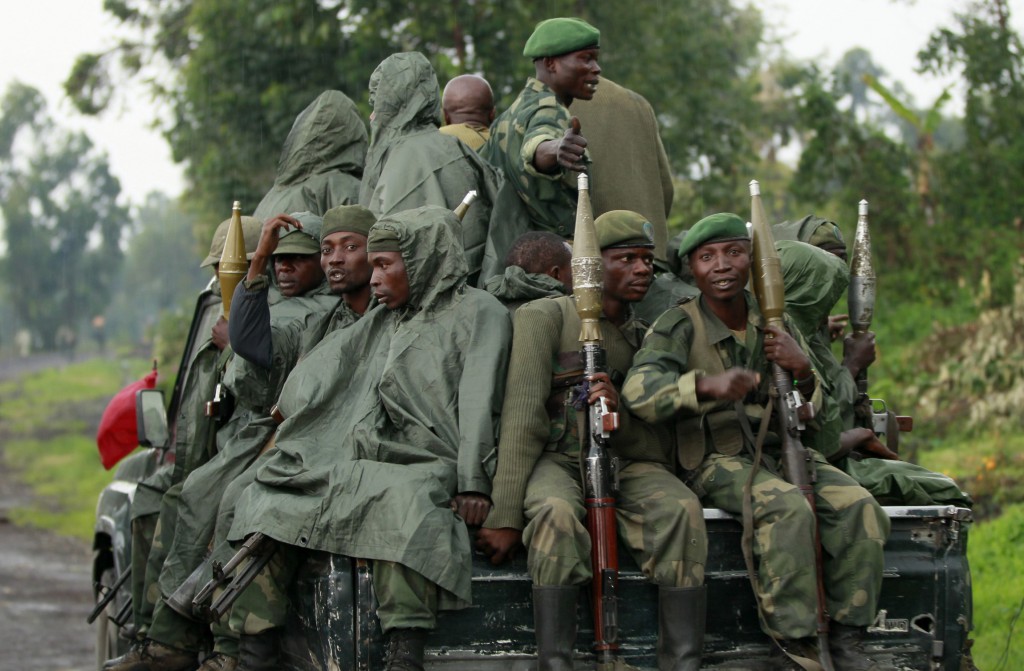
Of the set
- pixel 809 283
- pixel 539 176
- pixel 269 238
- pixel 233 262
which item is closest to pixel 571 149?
pixel 539 176

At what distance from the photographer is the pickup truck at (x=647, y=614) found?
4.08 metres

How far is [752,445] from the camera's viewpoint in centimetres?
451

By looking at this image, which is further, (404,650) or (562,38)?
(562,38)

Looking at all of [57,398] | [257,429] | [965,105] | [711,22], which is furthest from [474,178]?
[57,398]

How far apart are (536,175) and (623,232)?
31.7 inches

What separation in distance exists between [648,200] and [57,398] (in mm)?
38692

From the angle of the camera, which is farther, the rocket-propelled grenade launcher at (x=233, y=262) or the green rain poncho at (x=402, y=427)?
the rocket-propelled grenade launcher at (x=233, y=262)

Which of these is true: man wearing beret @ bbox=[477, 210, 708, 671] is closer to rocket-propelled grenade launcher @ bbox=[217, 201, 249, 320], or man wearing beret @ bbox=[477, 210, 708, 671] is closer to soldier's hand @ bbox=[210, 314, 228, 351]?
rocket-propelled grenade launcher @ bbox=[217, 201, 249, 320]

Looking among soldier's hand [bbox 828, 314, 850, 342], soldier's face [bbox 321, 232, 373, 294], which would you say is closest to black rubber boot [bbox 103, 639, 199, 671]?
soldier's face [bbox 321, 232, 373, 294]

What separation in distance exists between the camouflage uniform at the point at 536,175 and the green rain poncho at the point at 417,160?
22cm

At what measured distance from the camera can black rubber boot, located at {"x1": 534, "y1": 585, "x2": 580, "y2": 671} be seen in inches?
157

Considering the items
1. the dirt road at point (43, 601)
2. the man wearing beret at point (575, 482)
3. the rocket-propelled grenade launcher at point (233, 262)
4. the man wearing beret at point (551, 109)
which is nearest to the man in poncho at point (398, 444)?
the man wearing beret at point (575, 482)

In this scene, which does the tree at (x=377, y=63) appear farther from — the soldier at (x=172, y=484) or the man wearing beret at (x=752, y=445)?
the man wearing beret at (x=752, y=445)

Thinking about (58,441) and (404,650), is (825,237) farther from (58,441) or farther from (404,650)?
(58,441)
